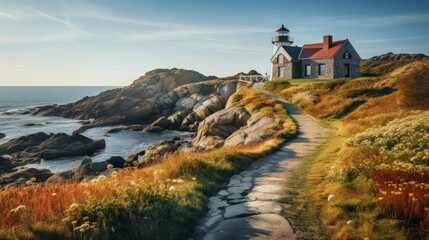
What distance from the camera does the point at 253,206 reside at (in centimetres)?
797

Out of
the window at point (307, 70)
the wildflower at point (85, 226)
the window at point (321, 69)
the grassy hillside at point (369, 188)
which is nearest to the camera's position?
the wildflower at point (85, 226)

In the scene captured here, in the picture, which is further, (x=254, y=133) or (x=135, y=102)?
(x=135, y=102)

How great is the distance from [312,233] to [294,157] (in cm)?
845

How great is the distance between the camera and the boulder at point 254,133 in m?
21.6

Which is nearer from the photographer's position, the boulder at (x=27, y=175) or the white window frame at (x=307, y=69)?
the boulder at (x=27, y=175)

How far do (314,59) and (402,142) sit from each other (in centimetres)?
4603

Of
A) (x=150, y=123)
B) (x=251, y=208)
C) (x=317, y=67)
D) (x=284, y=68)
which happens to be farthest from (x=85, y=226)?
(x=150, y=123)

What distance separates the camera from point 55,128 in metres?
62.1

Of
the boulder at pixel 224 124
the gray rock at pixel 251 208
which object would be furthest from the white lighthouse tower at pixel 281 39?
the gray rock at pixel 251 208

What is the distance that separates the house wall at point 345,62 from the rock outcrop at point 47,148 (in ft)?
124

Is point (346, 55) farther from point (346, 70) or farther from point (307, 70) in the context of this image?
point (307, 70)

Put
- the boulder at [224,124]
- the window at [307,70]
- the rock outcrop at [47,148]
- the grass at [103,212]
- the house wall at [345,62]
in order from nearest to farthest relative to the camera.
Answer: the grass at [103,212]
the boulder at [224,124]
the rock outcrop at [47,148]
the house wall at [345,62]
the window at [307,70]

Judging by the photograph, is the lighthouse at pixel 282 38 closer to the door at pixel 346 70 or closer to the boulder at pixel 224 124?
the door at pixel 346 70

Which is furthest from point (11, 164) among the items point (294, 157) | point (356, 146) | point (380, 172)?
point (380, 172)
